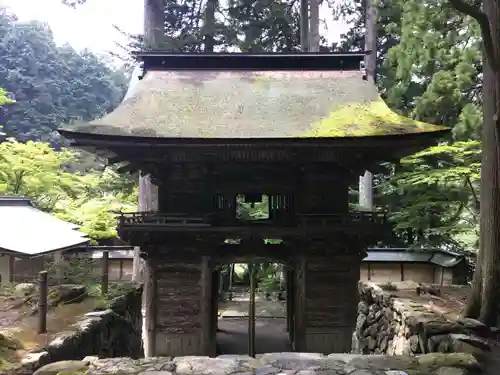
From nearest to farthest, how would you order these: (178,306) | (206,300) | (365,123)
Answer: (365,123) < (206,300) < (178,306)

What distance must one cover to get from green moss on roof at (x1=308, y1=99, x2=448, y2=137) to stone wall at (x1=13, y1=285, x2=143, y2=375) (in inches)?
196

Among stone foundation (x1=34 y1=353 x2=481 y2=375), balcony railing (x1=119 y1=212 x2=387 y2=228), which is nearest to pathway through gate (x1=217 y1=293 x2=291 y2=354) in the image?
balcony railing (x1=119 y1=212 x2=387 y2=228)

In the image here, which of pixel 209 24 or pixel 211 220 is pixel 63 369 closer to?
pixel 211 220

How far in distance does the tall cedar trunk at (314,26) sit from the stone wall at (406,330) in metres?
8.83

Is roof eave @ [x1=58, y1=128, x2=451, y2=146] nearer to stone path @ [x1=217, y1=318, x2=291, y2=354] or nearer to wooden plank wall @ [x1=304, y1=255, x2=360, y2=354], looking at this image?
wooden plank wall @ [x1=304, y1=255, x2=360, y2=354]

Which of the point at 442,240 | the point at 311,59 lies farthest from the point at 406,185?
the point at 311,59

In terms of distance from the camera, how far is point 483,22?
7031 mm

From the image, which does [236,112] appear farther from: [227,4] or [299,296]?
[227,4]

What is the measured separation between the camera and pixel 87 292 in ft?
34.1

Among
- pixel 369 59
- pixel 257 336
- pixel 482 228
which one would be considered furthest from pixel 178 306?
pixel 369 59

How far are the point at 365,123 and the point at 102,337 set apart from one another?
6170mm

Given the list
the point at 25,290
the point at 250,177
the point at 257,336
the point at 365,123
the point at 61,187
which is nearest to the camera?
the point at 365,123

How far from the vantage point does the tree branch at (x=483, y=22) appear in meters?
6.90

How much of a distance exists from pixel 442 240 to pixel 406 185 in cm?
332
